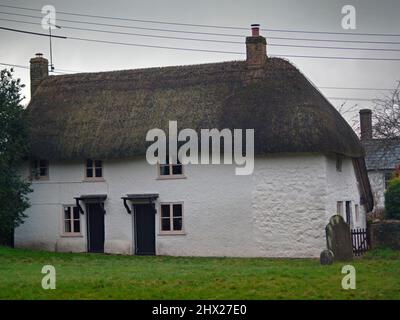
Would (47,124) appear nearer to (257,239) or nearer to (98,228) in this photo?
(98,228)

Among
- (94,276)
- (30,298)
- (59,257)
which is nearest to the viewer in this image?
(30,298)

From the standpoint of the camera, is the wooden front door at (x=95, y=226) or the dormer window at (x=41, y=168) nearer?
the wooden front door at (x=95, y=226)

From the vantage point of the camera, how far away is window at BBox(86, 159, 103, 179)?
34188mm

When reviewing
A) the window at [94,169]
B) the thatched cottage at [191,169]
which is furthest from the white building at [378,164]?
the window at [94,169]

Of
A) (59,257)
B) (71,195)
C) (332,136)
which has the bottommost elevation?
(59,257)

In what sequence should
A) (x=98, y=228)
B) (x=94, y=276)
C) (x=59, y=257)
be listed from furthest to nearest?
(x=98, y=228)
(x=59, y=257)
(x=94, y=276)

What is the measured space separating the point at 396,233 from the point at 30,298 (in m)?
17.3

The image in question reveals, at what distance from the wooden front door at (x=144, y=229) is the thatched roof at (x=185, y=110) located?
7.70ft

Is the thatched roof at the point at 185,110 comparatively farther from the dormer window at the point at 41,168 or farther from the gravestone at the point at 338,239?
the gravestone at the point at 338,239

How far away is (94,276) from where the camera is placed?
73.2ft

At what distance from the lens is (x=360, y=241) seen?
3178 cm

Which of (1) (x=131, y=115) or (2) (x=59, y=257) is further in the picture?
(1) (x=131, y=115)

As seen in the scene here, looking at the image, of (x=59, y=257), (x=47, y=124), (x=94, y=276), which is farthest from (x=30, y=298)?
(x=47, y=124)

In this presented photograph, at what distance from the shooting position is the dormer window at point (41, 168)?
115 feet
